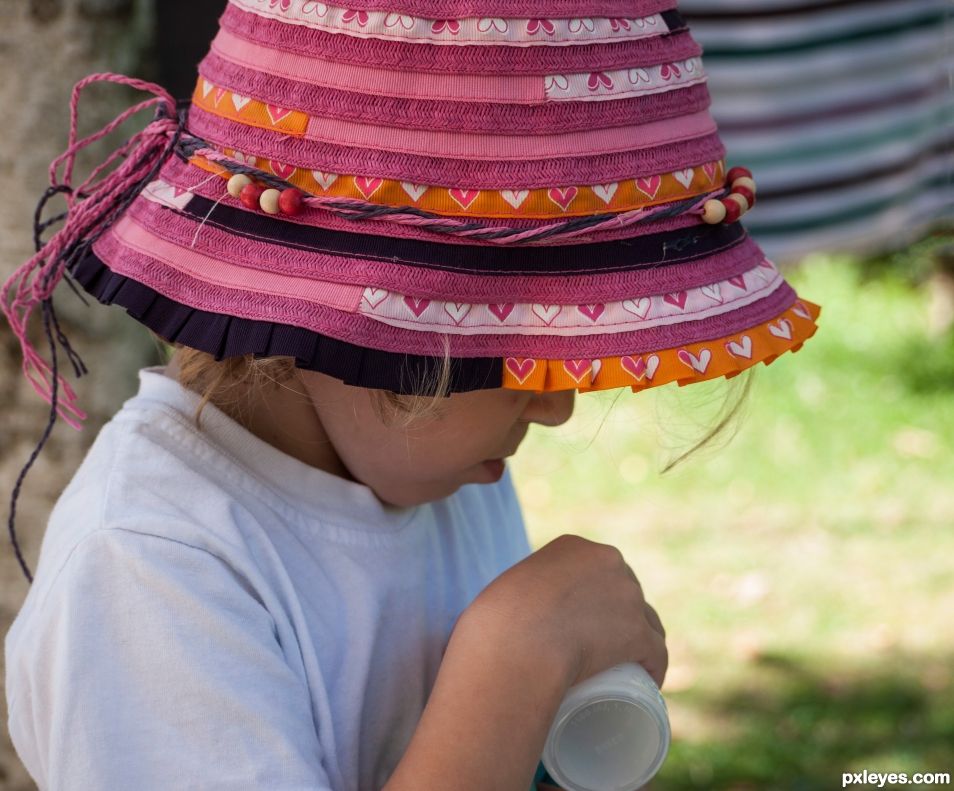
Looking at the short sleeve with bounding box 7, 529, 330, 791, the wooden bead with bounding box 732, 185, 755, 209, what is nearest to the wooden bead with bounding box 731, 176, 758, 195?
the wooden bead with bounding box 732, 185, 755, 209

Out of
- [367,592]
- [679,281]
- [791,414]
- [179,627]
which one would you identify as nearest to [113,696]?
[179,627]

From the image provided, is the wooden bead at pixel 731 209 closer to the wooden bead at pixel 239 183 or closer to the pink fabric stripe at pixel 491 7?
the pink fabric stripe at pixel 491 7

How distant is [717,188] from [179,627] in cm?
60

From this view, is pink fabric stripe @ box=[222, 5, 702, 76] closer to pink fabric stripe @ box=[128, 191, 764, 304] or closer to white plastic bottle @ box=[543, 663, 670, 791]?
pink fabric stripe @ box=[128, 191, 764, 304]

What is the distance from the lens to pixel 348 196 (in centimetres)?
100

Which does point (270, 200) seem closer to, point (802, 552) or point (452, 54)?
point (452, 54)

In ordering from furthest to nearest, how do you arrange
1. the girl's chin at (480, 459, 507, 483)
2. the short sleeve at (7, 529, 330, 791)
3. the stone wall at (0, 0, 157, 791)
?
the stone wall at (0, 0, 157, 791) < the girl's chin at (480, 459, 507, 483) < the short sleeve at (7, 529, 330, 791)

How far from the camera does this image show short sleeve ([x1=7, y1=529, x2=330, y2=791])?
946 millimetres

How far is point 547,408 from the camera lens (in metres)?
1.15

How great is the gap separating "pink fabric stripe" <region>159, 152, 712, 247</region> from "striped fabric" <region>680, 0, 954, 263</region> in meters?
2.09

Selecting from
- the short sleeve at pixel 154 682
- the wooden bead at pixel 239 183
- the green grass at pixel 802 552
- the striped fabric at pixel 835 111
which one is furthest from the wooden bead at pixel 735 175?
the striped fabric at pixel 835 111

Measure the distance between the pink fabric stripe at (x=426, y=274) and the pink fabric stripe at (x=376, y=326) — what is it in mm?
29

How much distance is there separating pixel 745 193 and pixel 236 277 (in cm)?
46

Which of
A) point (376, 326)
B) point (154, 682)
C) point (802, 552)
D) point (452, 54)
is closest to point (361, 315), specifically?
point (376, 326)
